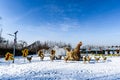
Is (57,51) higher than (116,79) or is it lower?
higher

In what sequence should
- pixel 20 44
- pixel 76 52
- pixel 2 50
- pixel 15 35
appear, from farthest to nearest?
pixel 20 44
pixel 2 50
pixel 76 52
pixel 15 35

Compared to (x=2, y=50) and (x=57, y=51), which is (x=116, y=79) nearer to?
(x=57, y=51)

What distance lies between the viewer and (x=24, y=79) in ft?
34.1

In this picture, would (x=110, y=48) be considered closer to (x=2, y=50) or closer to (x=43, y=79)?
(x=2, y=50)

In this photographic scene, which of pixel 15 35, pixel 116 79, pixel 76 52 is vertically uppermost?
pixel 15 35

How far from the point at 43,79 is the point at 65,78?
4.38 feet

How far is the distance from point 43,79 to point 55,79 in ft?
2.35

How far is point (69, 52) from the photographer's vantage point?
84.1 ft

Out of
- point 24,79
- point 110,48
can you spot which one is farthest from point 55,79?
point 110,48

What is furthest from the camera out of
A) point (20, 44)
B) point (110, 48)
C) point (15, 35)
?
point (20, 44)

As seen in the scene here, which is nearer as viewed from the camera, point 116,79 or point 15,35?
point 116,79

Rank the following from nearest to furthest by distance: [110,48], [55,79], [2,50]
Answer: [55,79]
[2,50]
[110,48]

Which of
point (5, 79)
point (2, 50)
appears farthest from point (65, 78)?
point (2, 50)

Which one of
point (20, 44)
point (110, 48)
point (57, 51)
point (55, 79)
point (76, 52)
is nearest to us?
point (55, 79)
